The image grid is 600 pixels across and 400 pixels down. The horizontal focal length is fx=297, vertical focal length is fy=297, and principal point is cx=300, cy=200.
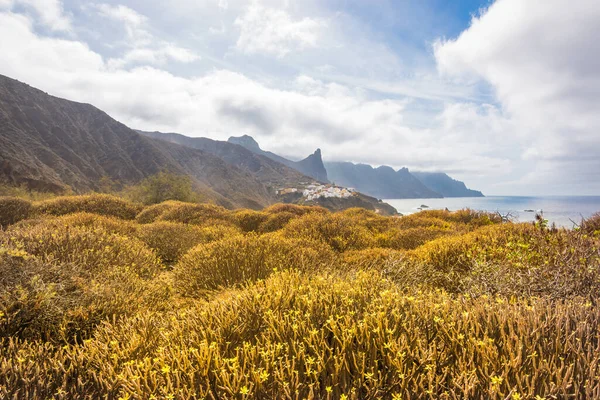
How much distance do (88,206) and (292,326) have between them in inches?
554

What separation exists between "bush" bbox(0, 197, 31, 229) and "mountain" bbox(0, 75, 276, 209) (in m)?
47.1

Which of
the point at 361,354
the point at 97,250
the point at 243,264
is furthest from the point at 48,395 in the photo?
the point at 97,250

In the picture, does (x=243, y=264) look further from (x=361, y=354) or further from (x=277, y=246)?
(x=361, y=354)

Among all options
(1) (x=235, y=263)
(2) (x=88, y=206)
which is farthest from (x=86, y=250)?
(2) (x=88, y=206)

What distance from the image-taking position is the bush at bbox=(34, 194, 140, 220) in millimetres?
12156

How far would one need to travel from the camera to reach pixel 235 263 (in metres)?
5.62

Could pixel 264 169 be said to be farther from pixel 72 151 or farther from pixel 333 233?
pixel 333 233

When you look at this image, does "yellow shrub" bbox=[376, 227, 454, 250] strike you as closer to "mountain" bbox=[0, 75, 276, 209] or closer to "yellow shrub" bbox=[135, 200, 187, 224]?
"yellow shrub" bbox=[135, 200, 187, 224]

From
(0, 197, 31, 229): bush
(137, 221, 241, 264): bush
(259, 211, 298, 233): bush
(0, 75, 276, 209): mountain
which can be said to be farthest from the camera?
(0, 75, 276, 209): mountain

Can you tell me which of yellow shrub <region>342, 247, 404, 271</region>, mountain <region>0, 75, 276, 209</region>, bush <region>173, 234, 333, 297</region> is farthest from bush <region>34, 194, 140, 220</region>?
mountain <region>0, 75, 276, 209</region>

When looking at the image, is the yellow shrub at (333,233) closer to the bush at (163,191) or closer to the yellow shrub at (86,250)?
the yellow shrub at (86,250)

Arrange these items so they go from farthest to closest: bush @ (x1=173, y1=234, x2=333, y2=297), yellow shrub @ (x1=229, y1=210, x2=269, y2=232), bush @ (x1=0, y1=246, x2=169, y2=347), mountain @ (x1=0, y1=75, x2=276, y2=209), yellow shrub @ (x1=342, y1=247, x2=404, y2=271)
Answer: mountain @ (x1=0, y1=75, x2=276, y2=209) < yellow shrub @ (x1=229, y1=210, x2=269, y2=232) < yellow shrub @ (x1=342, y1=247, x2=404, y2=271) < bush @ (x1=173, y1=234, x2=333, y2=297) < bush @ (x1=0, y1=246, x2=169, y2=347)

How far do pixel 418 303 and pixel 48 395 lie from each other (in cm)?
314

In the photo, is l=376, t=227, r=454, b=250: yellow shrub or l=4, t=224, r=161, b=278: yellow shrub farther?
l=376, t=227, r=454, b=250: yellow shrub
